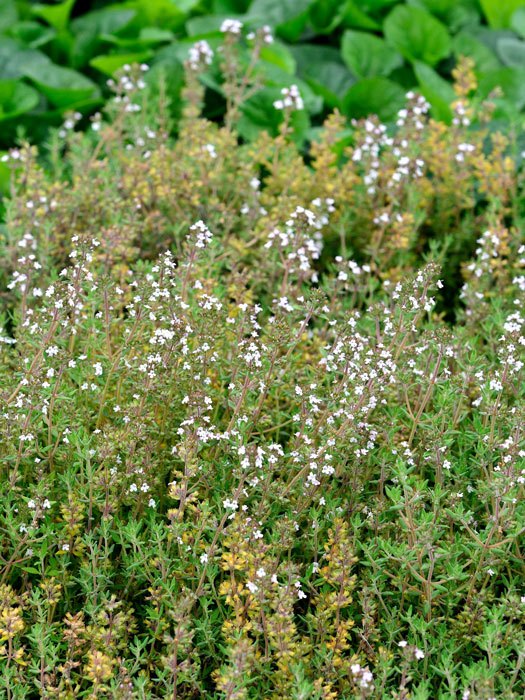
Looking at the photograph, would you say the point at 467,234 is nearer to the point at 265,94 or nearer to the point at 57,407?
the point at 265,94

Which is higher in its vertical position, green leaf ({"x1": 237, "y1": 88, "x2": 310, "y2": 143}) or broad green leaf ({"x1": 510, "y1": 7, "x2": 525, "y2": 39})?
broad green leaf ({"x1": 510, "y1": 7, "x2": 525, "y2": 39})

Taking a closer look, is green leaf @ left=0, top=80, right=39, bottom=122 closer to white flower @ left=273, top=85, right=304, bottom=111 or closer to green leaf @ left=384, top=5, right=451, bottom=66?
white flower @ left=273, top=85, right=304, bottom=111

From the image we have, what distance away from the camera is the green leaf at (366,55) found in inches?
258

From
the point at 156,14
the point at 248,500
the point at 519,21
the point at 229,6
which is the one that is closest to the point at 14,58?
the point at 156,14

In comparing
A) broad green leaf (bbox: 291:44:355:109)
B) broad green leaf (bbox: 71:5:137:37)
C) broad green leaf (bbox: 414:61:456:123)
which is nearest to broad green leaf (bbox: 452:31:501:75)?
broad green leaf (bbox: 414:61:456:123)

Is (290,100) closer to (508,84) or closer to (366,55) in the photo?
(366,55)

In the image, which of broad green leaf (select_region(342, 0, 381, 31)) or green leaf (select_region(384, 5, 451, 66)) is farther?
broad green leaf (select_region(342, 0, 381, 31))

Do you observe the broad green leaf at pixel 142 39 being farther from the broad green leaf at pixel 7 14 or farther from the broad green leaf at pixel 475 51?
the broad green leaf at pixel 475 51

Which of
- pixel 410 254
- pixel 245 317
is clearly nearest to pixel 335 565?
pixel 245 317

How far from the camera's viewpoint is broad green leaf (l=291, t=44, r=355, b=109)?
6398mm

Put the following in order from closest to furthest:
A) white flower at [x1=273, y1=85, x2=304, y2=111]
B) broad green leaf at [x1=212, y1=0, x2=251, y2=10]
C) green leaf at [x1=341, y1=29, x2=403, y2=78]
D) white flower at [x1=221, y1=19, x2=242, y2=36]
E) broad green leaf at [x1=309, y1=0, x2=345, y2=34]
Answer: white flower at [x1=273, y1=85, x2=304, y2=111] < white flower at [x1=221, y1=19, x2=242, y2=36] < green leaf at [x1=341, y1=29, x2=403, y2=78] < broad green leaf at [x1=309, y1=0, x2=345, y2=34] < broad green leaf at [x1=212, y1=0, x2=251, y2=10]

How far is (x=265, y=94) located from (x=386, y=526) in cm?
378

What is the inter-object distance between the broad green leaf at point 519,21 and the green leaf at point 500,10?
17 centimetres

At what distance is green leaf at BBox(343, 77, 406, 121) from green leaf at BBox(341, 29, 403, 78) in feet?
1.26
